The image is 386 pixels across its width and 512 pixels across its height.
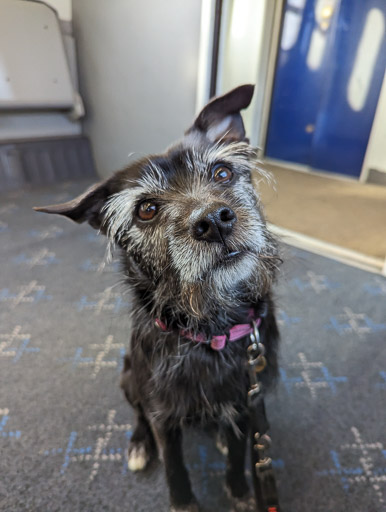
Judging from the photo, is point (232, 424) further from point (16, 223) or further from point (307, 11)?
point (307, 11)

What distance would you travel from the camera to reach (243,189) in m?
1.11

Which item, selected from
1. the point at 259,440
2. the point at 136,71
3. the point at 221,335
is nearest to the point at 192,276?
the point at 221,335

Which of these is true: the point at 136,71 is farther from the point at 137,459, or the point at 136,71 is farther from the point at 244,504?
the point at 244,504

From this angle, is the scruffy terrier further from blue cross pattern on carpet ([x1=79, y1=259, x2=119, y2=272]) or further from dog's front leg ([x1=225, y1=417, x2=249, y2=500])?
blue cross pattern on carpet ([x1=79, y1=259, x2=119, y2=272])

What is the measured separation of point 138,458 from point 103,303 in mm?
1091

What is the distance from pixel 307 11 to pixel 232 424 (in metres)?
5.81

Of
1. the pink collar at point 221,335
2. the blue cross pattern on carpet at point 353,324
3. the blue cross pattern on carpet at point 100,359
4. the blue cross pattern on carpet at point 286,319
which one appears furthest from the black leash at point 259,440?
the blue cross pattern on carpet at point 353,324

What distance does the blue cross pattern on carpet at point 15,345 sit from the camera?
1.75 meters

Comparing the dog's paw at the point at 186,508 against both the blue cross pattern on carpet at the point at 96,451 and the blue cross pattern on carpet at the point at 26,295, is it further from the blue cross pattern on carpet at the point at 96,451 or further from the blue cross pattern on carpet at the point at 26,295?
the blue cross pattern on carpet at the point at 26,295

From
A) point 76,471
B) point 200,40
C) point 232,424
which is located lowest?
point 76,471

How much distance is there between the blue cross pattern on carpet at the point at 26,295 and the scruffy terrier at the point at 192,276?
1.30 meters

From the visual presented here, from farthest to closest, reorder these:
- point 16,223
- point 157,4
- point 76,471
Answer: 1. point 16,223
2. point 157,4
3. point 76,471

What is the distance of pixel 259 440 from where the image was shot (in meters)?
0.99

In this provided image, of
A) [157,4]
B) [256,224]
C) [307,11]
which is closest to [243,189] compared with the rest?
[256,224]
